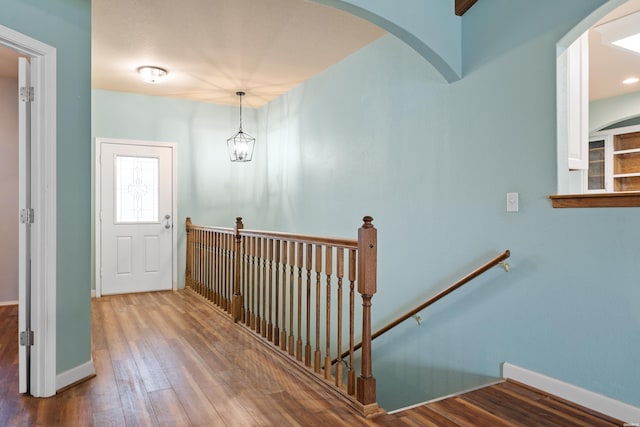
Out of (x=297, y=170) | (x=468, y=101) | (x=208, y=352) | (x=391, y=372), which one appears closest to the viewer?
(x=468, y=101)

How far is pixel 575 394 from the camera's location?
7.51ft

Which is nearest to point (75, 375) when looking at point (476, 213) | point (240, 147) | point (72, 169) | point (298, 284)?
point (72, 169)

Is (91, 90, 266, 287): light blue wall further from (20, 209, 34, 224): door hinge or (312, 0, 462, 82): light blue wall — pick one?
(312, 0, 462, 82): light blue wall

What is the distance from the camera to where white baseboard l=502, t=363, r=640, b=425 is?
2.08m

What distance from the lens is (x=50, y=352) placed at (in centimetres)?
236

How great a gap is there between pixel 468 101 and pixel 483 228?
91cm

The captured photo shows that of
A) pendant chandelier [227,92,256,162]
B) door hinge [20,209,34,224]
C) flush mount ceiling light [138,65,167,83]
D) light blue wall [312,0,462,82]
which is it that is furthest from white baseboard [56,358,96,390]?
pendant chandelier [227,92,256,162]

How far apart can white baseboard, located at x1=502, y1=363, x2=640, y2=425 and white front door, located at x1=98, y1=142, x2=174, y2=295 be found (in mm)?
4531

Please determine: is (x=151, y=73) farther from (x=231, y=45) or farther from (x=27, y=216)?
(x=27, y=216)

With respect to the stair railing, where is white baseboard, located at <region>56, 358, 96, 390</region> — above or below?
below

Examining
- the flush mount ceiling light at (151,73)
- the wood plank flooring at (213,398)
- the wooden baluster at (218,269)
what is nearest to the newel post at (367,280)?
the wood plank flooring at (213,398)

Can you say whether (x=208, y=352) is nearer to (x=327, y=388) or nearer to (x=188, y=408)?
(x=188, y=408)

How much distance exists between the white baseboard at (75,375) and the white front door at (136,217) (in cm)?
294

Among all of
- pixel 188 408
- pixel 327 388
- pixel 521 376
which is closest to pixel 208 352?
pixel 188 408
